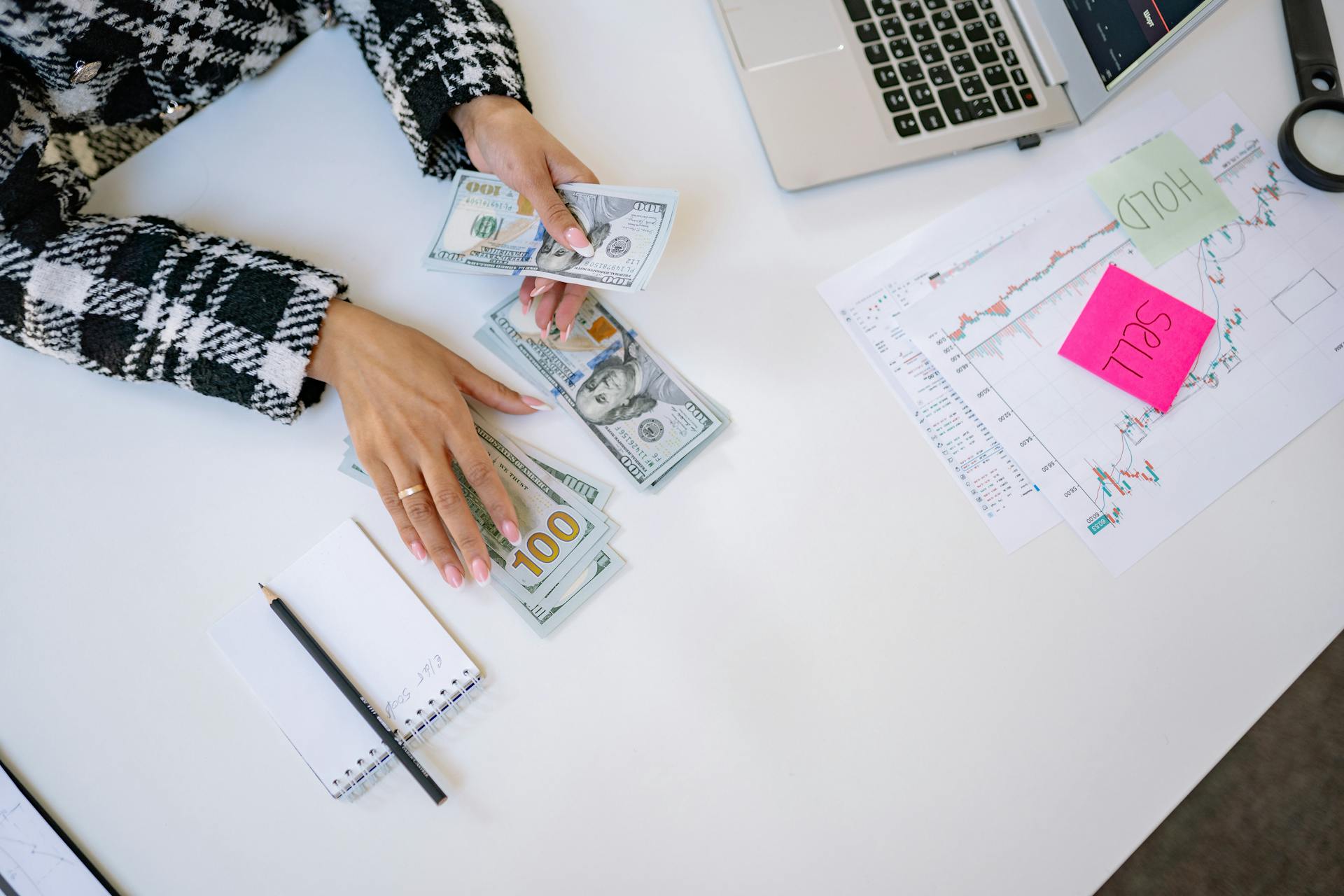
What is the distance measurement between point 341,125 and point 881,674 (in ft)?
2.78

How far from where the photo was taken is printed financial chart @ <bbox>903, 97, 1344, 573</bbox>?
86 centimetres

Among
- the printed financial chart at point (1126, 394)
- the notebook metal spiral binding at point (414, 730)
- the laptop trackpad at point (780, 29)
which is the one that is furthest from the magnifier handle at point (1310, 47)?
the notebook metal spiral binding at point (414, 730)

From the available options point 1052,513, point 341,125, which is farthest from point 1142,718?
point 341,125

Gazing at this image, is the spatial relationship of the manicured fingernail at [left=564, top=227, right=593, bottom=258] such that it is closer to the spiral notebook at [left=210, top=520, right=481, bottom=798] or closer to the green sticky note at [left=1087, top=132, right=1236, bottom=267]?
the spiral notebook at [left=210, top=520, right=481, bottom=798]

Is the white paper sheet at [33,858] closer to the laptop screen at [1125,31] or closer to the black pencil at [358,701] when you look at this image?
the black pencil at [358,701]

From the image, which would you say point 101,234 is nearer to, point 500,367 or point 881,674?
point 500,367

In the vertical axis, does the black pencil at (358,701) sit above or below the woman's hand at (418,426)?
below

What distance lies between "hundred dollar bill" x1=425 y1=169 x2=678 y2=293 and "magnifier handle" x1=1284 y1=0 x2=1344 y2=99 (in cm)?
84

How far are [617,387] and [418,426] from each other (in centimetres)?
21

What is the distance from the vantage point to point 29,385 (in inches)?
32.9

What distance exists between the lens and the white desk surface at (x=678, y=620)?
750 mm

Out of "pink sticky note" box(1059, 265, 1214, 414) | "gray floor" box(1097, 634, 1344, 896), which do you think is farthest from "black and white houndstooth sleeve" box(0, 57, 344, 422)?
"gray floor" box(1097, 634, 1344, 896)

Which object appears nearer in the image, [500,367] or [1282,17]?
[500,367]

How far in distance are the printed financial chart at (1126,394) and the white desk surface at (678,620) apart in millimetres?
42
